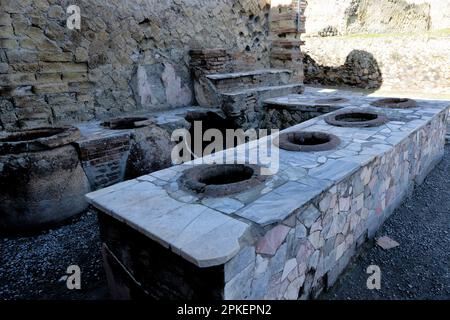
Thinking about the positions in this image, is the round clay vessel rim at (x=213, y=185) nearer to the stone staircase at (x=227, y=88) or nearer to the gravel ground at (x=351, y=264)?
the gravel ground at (x=351, y=264)

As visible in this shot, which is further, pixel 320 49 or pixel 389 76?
pixel 320 49

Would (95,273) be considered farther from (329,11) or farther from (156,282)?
(329,11)

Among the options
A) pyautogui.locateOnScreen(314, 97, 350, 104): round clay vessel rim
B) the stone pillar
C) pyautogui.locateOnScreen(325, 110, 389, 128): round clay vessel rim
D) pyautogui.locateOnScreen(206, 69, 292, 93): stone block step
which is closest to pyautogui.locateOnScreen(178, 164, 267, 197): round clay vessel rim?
pyautogui.locateOnScreen(325, 110, 389, 128): round clay vessel rim

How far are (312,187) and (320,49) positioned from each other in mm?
9923

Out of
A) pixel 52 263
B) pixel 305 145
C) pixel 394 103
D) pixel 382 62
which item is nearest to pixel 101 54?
pixel 52 263

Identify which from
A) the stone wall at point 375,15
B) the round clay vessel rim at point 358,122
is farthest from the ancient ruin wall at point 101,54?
the stone wall at point 375,15

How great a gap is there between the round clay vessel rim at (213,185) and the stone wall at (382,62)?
8.36 m

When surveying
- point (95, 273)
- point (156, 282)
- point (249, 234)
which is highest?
point (249, 234)

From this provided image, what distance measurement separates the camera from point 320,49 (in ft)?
35.8

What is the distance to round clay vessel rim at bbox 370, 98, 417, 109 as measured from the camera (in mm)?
4567

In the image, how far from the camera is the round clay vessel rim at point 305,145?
2.94 metres

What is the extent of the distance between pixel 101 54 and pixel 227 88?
78.1 inches

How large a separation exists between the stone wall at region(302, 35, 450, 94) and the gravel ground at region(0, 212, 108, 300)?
9.06 metres
